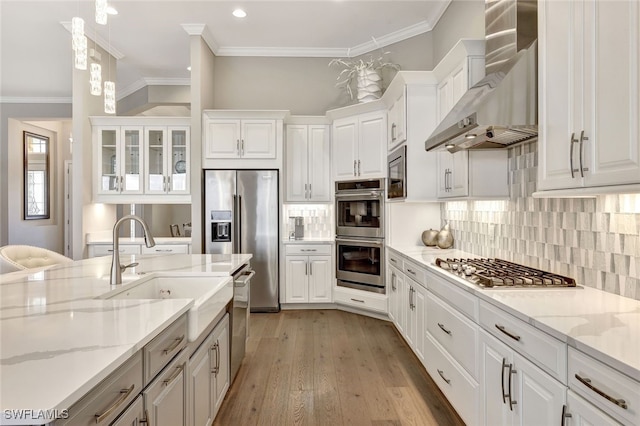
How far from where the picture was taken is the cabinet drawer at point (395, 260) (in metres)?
3.47

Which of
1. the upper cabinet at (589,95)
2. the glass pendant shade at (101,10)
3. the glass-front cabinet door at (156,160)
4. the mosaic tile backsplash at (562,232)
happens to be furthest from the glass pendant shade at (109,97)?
the mosaic tile backsplash at (562,232)

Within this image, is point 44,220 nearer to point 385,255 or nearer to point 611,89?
point 385,255

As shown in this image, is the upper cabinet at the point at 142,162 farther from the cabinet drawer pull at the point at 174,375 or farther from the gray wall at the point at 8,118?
the cabinet drawer pull at the point at 174,375

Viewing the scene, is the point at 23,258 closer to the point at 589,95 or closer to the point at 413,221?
the point at 413,221

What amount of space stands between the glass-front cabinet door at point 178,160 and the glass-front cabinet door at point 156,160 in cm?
8

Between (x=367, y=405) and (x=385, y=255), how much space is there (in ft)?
6.17

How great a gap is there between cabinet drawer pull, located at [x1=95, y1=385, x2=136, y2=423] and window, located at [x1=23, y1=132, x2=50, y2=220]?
23.7ft

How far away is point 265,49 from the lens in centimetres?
505

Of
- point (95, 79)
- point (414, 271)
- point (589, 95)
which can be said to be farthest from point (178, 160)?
point (589, 95)

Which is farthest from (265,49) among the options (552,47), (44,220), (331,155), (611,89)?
(44,220)

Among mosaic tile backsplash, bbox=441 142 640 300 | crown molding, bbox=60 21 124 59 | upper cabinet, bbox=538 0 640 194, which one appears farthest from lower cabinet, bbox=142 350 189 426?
crown molding, bbox=60 21 124 59

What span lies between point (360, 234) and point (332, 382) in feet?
6.38

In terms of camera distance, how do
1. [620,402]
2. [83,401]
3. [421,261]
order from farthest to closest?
[421,261]
[620,402]
[83,401]

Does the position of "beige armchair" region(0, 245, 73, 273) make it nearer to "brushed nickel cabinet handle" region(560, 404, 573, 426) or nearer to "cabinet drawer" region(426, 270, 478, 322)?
"cabinet drawer" region(426, 270, 478, 322)
